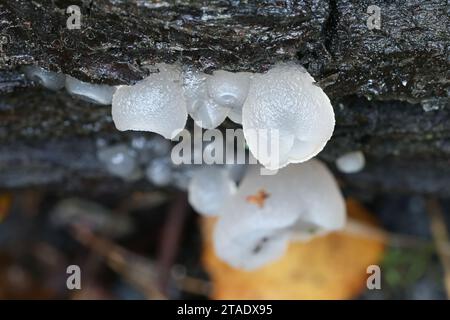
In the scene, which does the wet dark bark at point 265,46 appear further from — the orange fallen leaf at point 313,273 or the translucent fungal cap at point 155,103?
the orange fallen leaf at point 313,273

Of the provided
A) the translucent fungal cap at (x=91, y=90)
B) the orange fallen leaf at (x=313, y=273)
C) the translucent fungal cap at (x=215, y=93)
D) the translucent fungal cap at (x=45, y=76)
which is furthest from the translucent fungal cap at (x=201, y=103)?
the orange fallen leaf at (x=313, y=273)

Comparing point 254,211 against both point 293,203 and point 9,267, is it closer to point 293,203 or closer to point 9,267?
point 293,203

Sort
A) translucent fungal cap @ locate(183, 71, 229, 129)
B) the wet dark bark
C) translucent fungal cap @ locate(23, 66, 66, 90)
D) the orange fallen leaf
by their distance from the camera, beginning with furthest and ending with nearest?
the orange fallen leaf
translucent fungal cap @ locate(23, 66, 66, 90)
translucent fungal cap @ locate(183, 71, 229, 129)
the wet dark bark

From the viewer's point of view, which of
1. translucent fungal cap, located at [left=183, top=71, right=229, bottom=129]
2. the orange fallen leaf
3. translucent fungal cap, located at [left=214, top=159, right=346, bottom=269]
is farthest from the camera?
the orange fallen leaf

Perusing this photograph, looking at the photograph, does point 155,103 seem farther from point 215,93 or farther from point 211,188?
point 211,188

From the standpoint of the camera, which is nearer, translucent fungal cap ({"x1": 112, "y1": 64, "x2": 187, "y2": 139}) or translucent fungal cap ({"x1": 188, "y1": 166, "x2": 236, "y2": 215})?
translucent fungal cap ({"x1": 112, "y1": 64, "x2": 187, "y2": 139})

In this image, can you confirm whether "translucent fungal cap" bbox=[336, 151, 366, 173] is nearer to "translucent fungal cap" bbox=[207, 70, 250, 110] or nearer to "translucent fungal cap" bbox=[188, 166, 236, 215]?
"translucent fungal cap" bbox=[188, 166, 236, 215]

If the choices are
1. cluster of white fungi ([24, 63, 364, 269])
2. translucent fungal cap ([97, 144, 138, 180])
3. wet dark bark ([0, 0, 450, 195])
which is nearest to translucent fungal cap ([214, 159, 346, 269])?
cluster of white fungi ([24, 63, 364, 269])

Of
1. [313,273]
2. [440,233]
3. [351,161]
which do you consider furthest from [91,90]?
[440,233]
